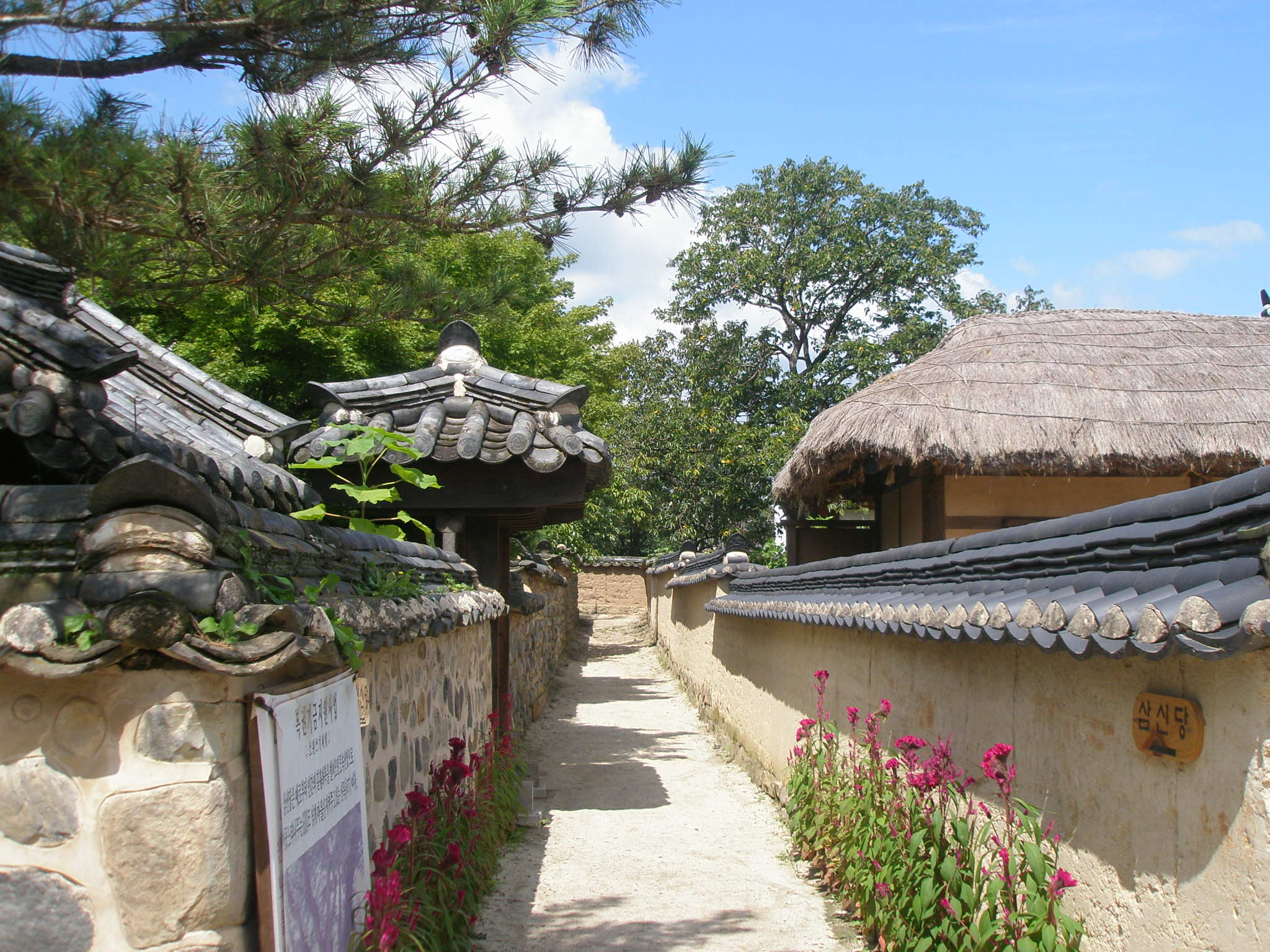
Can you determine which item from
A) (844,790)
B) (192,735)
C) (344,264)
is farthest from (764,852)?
(192,735)

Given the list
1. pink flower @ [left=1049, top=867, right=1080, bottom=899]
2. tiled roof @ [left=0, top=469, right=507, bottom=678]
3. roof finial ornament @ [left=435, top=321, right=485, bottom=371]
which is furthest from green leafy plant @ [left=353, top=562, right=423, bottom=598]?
roof finial ornament @ [left=435, top=321, right=485, bottom=371]

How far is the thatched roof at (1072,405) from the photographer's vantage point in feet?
25.0

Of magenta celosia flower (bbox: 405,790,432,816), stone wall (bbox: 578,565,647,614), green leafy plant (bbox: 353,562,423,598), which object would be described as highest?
green leafy plant (bbox: 353,562,423,598)

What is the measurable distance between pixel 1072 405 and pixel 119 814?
753 cm

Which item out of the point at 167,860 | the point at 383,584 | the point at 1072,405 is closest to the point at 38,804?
the point at 167,860

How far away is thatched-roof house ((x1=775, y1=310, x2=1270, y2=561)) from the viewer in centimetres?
764

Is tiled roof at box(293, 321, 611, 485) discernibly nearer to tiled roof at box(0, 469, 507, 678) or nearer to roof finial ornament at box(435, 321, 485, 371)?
roof finial ornament at box(435, 321, 485, 371)

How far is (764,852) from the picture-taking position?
6.73m

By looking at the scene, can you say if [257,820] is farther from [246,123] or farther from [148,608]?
[246,123]

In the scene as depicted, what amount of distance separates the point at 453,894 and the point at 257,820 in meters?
2.37

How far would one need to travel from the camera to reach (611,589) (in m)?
29.4

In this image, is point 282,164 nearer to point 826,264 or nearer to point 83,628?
point 83,628

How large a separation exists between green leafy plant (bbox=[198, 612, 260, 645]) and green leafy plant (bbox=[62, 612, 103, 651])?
210 mm

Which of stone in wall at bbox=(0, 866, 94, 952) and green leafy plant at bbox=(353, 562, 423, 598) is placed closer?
stone in wall at bbox=(0, 866, 94, 952)
